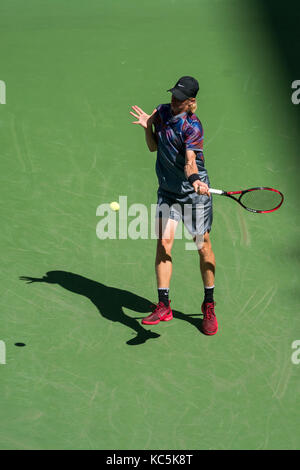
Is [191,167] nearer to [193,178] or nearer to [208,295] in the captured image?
[193,178]

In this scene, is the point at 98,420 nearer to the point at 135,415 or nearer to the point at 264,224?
the point at 135,415

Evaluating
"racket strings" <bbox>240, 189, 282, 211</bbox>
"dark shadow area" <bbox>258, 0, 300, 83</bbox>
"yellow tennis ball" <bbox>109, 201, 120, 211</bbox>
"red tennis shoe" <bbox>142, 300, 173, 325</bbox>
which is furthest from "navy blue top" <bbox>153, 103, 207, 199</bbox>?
"dark shadow area" <bbox>258, 0, 300, 83</bbox>

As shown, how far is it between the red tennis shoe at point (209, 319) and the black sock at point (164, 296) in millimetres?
315

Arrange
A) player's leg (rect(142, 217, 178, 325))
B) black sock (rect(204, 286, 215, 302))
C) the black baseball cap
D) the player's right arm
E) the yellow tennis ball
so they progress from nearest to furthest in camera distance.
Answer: the black baseball cap, the player's right arm, player's leg (rect(142, 217, 178, 325)), black sock (rect(204, 286, 215, 302)), the yellow tennis ball

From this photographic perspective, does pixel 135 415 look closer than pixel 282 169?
Yes

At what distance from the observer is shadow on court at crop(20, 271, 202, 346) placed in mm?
6418

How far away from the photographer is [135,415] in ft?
18.0

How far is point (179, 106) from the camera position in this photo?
600 centimetres

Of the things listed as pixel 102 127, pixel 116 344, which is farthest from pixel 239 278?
pixel 102 127

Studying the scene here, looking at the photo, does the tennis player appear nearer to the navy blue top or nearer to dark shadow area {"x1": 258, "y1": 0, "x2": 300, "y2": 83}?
the navy blue top

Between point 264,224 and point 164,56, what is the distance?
3.41 metres

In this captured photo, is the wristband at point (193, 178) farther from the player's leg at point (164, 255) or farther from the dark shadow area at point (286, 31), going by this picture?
the dark shadow area at point (286, 31)

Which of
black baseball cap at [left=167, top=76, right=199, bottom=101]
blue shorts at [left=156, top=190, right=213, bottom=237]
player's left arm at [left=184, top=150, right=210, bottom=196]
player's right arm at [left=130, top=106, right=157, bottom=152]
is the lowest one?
blue shorts at [left=156, top=190, right=213, bottom=237]

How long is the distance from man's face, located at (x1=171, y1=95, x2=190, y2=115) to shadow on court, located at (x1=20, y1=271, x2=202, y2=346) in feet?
5.71
